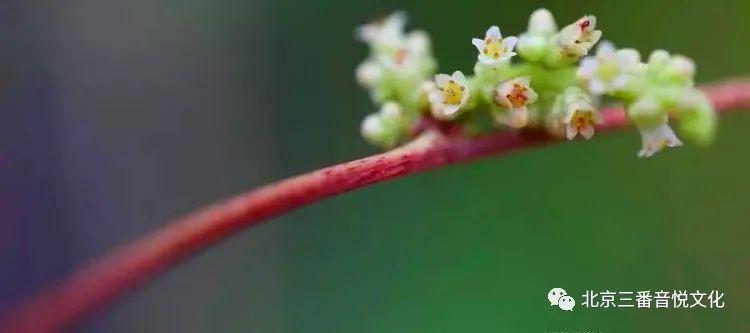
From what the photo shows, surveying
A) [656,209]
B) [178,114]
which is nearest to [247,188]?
[178,114]

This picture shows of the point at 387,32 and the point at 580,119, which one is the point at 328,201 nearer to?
the point at 387,32

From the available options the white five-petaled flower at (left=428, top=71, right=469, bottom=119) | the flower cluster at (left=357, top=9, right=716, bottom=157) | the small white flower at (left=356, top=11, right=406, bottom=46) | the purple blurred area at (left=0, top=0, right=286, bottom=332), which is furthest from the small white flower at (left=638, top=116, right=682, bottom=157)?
the purple blurred area at (left=0, top=0, right=286, bottom=332)

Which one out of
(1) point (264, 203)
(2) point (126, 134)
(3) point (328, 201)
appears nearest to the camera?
(1) point (264, 203)

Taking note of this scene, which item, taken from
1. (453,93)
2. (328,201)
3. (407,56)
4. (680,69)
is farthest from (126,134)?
(680,69)

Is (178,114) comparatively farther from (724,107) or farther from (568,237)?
(724,107)

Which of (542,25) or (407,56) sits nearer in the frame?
(542,25)

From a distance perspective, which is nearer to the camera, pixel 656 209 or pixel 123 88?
pixel 656 209

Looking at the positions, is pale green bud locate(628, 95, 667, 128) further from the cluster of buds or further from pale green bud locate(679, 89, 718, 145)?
the cluster of buds

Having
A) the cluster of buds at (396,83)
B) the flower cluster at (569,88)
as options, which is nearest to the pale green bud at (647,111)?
the flower cluster at (569,88)
